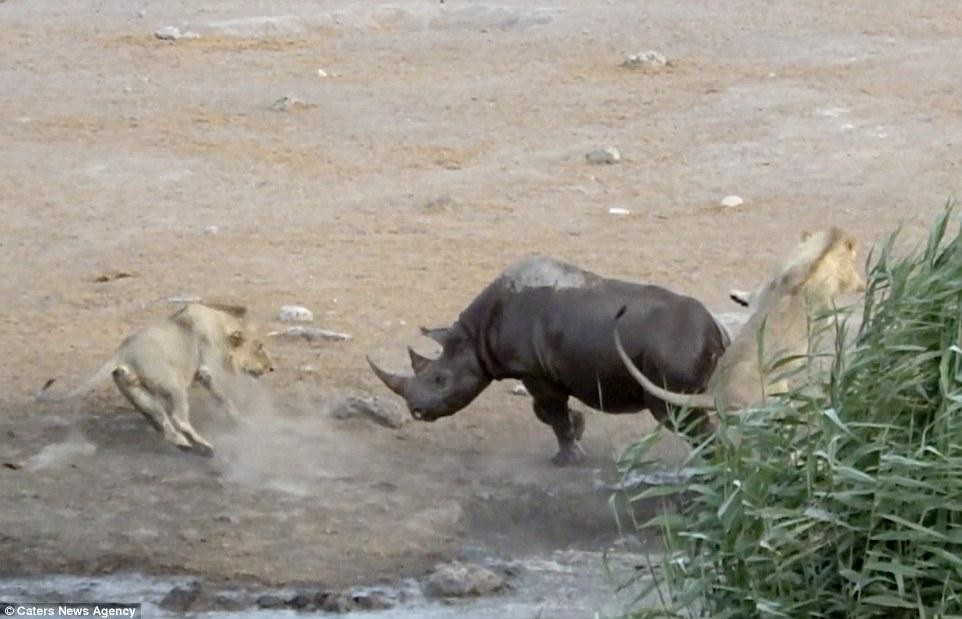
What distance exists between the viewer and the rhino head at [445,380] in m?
7.04

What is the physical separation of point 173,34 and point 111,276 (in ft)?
20.0

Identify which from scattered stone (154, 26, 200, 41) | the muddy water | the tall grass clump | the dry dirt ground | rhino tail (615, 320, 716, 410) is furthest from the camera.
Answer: scattered stone (154, 26, 200, 41)

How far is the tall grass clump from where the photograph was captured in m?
4.20

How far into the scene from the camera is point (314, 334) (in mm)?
8398

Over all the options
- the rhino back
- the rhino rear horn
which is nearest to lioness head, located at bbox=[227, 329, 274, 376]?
the rhino rear horn

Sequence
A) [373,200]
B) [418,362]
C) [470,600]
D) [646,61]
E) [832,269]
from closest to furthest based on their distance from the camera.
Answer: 1. [470,600]
2. [832,269]
3. [418,362]
4. [373,200]
5. [646,61]

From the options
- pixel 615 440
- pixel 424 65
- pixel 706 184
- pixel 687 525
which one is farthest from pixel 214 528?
pixel 424 65

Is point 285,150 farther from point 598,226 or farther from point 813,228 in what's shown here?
point 813,228

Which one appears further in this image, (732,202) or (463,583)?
(732,202)

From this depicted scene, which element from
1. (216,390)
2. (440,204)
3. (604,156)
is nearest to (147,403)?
(216,390)

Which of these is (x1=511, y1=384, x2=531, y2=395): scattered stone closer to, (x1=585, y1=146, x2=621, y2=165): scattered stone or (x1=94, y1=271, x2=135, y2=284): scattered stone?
(x1=94, y1=271, x2=135, y2=284): scattered stone

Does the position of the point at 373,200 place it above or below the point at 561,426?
below

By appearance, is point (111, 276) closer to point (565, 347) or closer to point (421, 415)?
point (421, 415)

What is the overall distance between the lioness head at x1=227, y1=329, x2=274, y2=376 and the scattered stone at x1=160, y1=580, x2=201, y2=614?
5.73 ft
